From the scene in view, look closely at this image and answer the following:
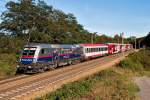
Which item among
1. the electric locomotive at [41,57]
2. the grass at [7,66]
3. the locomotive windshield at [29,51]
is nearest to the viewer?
the grass at [7,66]

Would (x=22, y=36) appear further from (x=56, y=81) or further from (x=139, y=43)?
A: (x=139, y=43)

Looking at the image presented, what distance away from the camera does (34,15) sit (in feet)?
216

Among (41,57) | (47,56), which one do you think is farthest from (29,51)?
(47,56)

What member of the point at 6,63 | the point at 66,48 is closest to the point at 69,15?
the point at 66,48

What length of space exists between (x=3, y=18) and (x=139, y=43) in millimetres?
124295

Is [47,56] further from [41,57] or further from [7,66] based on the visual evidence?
[7,66]

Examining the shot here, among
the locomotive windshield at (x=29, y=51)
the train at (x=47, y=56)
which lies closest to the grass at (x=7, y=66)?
the train at (x=47, y=56)

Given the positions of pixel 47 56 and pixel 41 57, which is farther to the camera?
Result: pixel 47 56

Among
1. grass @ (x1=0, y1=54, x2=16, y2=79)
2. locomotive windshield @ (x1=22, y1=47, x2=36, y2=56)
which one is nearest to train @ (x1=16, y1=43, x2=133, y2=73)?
locomotive windshield @ (x1=22, y1=47, x2=36, y2=56)

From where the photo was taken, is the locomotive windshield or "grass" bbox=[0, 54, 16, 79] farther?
the locomotive windshield

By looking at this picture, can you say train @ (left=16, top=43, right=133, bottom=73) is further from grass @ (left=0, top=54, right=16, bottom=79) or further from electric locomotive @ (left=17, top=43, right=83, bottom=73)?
grass @ (left=0, top=54, right=16, bottom=79)

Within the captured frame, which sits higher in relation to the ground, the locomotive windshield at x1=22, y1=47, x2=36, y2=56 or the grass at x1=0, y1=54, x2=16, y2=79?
the locomotive windshield at x1=22, y1=47, x2=36, y2=56

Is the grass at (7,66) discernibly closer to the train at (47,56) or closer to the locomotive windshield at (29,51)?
the train at (47,56)

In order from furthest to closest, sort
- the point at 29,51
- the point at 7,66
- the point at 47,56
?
1. the point at 47,56
2. the point at 7,66
3. the point at 29,51
